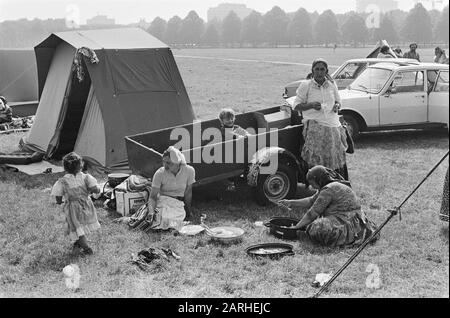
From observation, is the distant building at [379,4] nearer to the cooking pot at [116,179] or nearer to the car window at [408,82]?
the car window at [408,82]

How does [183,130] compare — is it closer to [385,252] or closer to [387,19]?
[385,252]

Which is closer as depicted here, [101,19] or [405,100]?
[405,100]

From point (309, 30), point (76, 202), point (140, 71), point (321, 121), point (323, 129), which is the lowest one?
point (76, 202)

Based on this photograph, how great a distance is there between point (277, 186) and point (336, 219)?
1.74 metres

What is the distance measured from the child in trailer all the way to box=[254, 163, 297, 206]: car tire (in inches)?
97.2

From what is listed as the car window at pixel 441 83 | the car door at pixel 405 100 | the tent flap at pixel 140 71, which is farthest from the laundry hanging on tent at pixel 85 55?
the car window at pixel 441 83

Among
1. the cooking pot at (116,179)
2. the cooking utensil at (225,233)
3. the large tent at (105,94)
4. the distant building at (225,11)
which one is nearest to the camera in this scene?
the cooking utensil at (225,233)

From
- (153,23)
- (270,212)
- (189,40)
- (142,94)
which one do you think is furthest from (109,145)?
(153,23)

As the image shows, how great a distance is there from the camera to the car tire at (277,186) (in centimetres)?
792

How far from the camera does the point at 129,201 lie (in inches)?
302

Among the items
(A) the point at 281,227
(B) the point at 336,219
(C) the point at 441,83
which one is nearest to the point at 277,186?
(A) the point at 281,227

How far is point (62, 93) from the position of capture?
37.1 feet

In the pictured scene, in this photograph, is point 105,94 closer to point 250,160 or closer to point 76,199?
point 250,160

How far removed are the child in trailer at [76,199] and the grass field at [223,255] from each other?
26 cm
